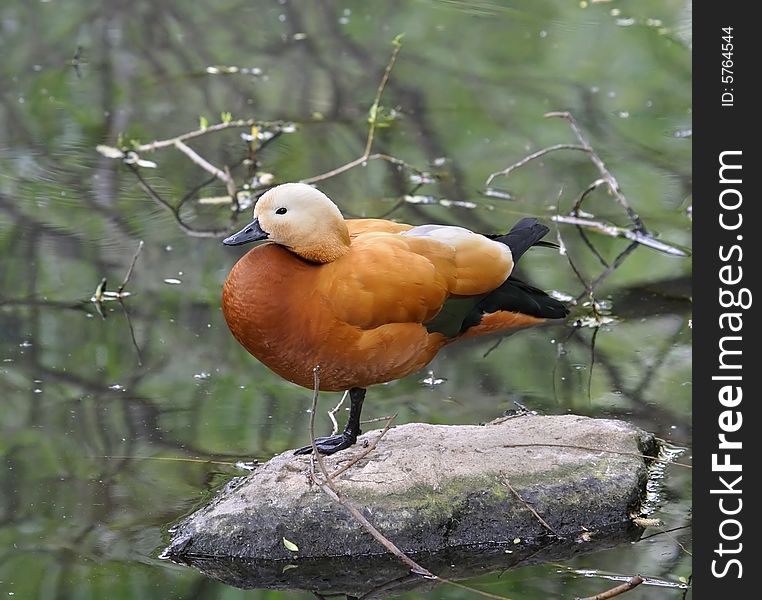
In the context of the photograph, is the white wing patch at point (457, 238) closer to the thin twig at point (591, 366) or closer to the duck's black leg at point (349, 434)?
the duck's black leg at point (349, 434)

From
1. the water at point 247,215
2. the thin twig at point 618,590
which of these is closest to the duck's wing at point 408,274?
the water at point 247,215

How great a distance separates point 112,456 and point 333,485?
3.28 feet

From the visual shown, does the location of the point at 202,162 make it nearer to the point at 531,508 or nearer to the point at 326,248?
the point at 326,248

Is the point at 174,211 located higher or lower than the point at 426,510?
higher

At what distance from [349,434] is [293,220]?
2.98 ft

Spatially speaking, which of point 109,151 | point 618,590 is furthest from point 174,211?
point 618,590

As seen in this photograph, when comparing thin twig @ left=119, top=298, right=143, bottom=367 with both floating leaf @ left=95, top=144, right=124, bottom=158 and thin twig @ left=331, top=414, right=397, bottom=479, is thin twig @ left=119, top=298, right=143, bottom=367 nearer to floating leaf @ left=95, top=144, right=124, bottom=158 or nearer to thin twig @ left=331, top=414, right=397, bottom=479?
thin twig @ left=331, top=414, right=397, bottom=479

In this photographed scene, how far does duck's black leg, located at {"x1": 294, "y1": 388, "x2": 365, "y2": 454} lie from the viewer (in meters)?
4.57

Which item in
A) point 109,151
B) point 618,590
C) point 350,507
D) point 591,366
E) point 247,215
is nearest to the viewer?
point 618,590

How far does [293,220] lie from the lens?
13.6ft

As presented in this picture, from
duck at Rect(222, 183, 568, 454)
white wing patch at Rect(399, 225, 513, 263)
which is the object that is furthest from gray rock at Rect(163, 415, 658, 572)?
white wing patch at Rect(399, 225, 513, 263)

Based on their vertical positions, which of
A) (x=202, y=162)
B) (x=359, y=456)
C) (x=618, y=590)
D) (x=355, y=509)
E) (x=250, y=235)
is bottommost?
(x=618, y=590)

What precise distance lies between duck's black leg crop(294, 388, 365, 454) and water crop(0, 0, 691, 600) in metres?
0.29

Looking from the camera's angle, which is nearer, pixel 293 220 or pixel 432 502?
pixel 293 220
